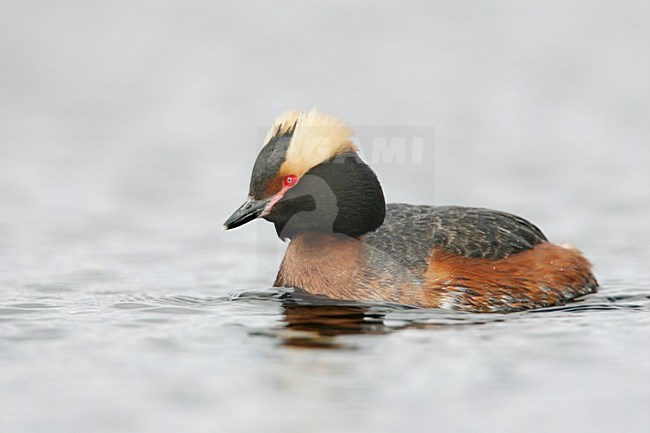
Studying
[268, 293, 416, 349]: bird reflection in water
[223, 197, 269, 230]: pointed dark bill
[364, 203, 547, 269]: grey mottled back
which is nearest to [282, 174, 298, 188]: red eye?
[223, 197, 269, 230]: pointed dark bill

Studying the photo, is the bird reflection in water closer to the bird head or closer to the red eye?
the bird head

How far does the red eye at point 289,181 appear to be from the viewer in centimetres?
1345

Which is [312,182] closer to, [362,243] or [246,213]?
[246,213]

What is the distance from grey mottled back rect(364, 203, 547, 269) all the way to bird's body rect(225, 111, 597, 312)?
13mm

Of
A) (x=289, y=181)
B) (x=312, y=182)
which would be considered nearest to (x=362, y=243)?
(x=312, y=182)

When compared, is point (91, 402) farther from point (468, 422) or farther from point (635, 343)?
point (635, 343)

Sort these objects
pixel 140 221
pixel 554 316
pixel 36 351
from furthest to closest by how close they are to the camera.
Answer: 1. pixel 140 221
2. pixel 554 316
3. pixel 36 351

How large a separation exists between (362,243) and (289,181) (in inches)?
42.1

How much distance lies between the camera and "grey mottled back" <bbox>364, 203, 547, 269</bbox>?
13688 mm

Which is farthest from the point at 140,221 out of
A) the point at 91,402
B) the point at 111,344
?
the point at 91,402

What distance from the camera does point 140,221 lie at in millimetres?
18812

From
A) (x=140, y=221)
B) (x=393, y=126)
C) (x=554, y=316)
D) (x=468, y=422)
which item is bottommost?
(x=468, y=422)

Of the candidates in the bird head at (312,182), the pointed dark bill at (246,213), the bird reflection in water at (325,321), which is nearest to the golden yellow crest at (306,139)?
the bird head at (312,182)

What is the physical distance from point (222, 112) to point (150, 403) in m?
15.7
